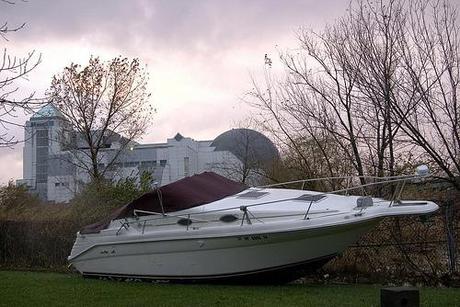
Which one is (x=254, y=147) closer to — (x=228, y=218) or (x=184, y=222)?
(x=184, y=222)

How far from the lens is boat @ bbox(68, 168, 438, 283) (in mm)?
11289

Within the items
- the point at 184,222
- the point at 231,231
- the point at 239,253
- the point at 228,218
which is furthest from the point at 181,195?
the point at 239,253

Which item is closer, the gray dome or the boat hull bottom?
the boat hull bottom

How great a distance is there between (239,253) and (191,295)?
163 centimetres

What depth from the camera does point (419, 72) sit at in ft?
49.1

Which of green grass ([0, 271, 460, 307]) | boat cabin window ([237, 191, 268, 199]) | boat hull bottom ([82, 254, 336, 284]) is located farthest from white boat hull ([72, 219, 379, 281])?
boat cabin window ([237, 191, 268, 199])

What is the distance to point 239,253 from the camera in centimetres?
1195

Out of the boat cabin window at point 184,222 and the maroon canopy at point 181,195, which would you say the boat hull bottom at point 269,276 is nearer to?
the boat cabin window at point 184,222

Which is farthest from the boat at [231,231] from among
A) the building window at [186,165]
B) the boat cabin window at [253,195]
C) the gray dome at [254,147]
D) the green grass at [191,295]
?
the building window at [186,165]

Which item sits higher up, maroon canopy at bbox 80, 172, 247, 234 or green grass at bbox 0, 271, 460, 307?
maroon canopy at bbox 80, 172, 247, 234

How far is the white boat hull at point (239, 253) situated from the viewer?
1152cm

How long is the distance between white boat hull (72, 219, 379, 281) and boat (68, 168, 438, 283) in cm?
2

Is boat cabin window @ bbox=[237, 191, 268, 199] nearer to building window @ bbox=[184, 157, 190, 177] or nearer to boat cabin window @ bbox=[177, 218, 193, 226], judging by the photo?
boat cabin window @ bbox=[177, 218, 193, 226]

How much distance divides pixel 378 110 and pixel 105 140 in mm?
20282
